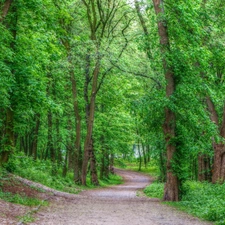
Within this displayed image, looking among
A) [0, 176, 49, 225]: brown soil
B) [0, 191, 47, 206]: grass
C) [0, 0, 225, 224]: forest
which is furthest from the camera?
[0, 0, 225, 224]: forest

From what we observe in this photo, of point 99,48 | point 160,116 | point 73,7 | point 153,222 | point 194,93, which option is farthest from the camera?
point 73,7

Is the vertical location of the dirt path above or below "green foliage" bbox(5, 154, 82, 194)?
below

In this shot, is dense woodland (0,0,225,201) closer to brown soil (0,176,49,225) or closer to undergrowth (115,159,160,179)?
brown soil (0,176,49,225)

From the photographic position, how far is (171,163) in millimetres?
16797

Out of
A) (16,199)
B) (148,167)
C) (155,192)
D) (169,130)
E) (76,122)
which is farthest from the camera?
(148,167)

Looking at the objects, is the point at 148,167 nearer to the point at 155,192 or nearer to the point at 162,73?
the point at 155,192

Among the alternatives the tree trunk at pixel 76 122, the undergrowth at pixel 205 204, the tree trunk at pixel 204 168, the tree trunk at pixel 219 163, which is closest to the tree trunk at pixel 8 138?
the undergrowth at pixel 205 204

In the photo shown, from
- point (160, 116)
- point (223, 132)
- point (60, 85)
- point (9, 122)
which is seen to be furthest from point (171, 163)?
point (60, 85)

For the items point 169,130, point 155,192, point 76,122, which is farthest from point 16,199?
point 76,122

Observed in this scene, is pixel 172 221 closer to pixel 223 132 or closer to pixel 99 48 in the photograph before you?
pixel 223 132

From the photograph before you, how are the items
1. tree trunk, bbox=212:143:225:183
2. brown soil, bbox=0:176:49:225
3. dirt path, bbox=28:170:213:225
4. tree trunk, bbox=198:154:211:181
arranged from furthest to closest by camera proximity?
tree trunk, bbox=198:154:211:181 → tree trunk, bbox=212:143:225:183 → dirt path, bbox=28:170:213:225 → brown soil, bbox=0:176:49:225

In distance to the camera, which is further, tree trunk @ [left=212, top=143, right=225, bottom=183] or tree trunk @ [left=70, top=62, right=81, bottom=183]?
tree trunk @ [left=70, top=62, right=81, bottom=183]

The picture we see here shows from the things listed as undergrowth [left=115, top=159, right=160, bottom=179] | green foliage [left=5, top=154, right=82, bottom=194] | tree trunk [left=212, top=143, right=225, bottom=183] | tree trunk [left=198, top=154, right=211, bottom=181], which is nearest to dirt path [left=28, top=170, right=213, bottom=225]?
green foliage [left=5, top=154, right=82, bottom=194]

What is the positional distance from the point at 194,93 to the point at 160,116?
2016mm
